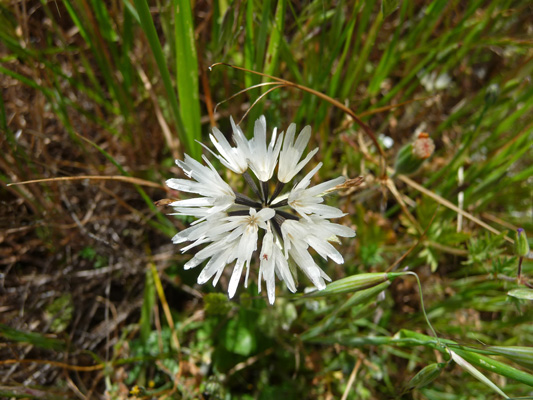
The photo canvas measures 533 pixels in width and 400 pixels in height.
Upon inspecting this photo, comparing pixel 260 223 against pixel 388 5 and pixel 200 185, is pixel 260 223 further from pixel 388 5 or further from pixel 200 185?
pixel 388 5

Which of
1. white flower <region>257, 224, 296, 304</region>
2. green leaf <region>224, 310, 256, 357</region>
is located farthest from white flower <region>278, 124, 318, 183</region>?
green leaf <region>224, 310, 256, 357</region>

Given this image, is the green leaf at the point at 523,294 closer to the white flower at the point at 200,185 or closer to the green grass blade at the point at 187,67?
the white flower at the point at 200,185

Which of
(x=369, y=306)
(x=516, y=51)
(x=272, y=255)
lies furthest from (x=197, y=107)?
(x=516, y=51)

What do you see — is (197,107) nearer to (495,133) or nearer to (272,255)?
(272,255)

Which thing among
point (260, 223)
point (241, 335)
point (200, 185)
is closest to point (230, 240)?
point (260, 223)

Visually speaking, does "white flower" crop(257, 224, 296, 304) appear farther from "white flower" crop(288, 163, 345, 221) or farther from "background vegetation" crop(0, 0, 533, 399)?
"background vegetation" crop(0, 0, 533, 399)

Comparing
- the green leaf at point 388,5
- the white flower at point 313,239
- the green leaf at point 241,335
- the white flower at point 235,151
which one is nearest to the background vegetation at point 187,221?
the green leaf at point 241,335
